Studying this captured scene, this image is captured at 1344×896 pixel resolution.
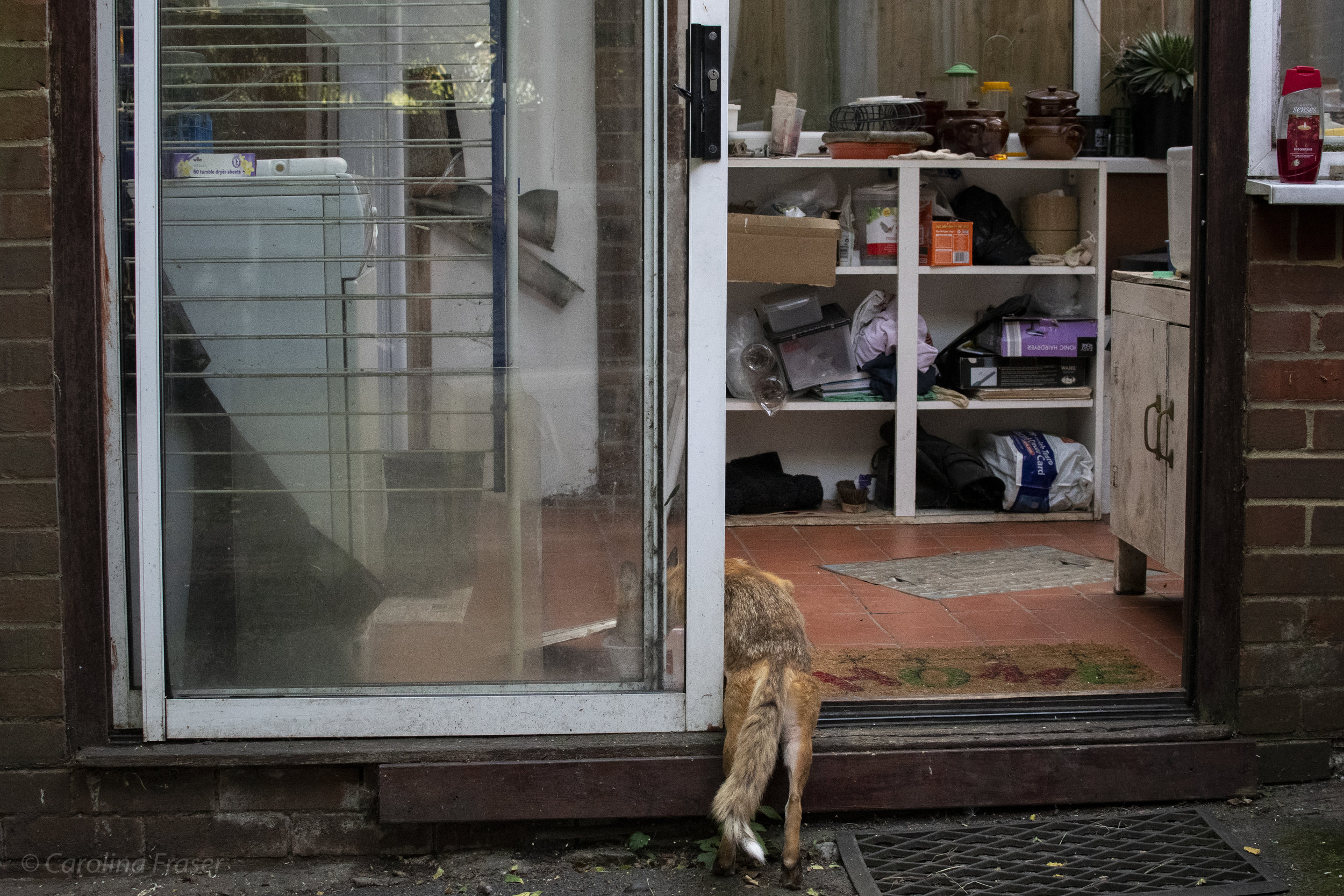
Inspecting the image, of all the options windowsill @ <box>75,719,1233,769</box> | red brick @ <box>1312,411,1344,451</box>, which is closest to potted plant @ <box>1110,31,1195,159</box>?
→ red brick @ <box>1312,411,1344,451</box>

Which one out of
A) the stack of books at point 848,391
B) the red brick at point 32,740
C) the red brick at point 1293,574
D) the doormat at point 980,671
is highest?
the stack of books at point 848,391

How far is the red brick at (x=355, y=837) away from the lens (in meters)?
2.83

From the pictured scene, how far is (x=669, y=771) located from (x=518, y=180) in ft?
4.44

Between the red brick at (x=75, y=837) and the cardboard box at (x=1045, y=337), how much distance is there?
4.36 m

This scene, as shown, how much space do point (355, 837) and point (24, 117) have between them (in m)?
1.70

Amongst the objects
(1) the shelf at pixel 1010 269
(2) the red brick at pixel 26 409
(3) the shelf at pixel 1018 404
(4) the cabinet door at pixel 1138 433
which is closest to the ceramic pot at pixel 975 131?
(1) the shelf at pixel 1010 269

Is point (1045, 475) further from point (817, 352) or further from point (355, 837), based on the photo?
point (355, 837)

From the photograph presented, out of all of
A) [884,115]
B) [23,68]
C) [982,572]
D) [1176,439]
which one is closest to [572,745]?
[23,68]

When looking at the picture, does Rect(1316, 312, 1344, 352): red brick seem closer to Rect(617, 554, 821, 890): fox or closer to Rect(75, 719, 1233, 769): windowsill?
Rect(75, 719, 1233, 769): windowsill

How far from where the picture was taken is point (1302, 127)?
285 centimetres

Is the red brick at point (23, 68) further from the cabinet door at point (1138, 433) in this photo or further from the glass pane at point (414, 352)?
the cabinet door at point (1138, 433)

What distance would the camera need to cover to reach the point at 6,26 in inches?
102

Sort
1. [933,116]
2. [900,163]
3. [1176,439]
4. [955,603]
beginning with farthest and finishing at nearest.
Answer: [933,116], [900,163], [955,603], [1176,439]

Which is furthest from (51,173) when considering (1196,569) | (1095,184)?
(1095,184)
